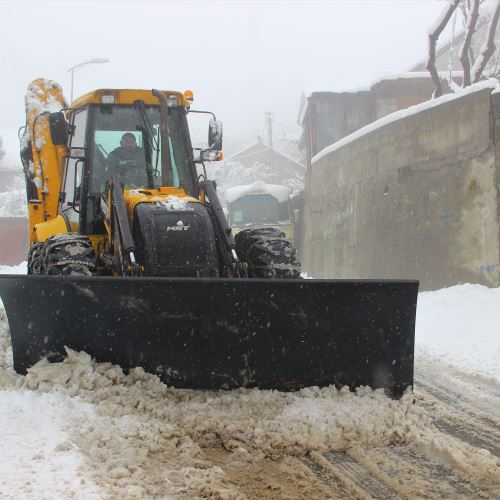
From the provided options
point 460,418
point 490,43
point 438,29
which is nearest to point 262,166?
point 438,29

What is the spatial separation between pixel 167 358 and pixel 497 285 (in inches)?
244

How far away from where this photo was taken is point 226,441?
12.0 feet

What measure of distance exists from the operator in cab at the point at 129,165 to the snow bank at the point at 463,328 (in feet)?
11.4

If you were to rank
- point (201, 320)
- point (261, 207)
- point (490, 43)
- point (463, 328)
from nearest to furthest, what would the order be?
point (201, 320)
point (463, 328)
point (490, 43)
point (261, 207)

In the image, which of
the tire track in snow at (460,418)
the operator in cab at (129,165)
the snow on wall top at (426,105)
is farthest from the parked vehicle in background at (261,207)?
the tire track in snow at (460,418)

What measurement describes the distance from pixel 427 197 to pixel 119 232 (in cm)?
733

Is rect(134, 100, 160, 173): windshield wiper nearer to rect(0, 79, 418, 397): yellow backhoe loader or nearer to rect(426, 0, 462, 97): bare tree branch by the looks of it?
rect(0, 79, 418, 397): yellow backhoe loader

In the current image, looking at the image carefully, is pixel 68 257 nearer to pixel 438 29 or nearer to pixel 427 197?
pixel 427 197

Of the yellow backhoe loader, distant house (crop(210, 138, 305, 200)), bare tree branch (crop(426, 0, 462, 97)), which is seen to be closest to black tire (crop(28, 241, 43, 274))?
the yellow backhoe loader

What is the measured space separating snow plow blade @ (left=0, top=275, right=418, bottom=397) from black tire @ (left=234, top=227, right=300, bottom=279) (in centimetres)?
106

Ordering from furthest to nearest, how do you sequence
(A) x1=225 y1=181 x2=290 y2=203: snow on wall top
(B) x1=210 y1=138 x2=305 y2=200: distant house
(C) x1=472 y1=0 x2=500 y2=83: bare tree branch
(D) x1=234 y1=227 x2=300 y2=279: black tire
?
(B) x1=210 y1=138 x2=305 y2=200: distant house
(A) x1=225 y1=181 x2=290 y2=203: snow on wall top
(C) x1=472 y1=0 x2=500 y2=83: bare tree branch
(D) x1=234 y1=227 x2=300 y2=279: black tire

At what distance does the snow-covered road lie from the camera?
9.82ft

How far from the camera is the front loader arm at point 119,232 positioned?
4.66 metres

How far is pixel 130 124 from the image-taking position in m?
5.83
